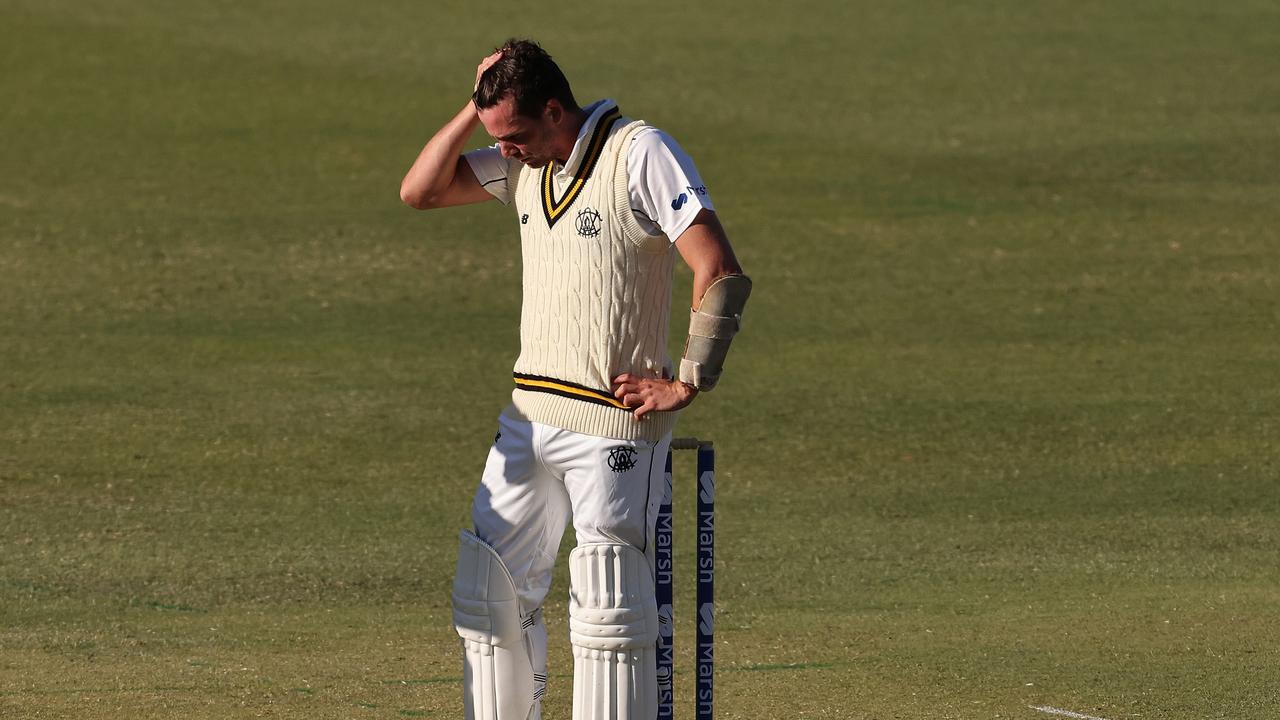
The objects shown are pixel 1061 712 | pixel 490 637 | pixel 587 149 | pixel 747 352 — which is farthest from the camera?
pixel 747 352

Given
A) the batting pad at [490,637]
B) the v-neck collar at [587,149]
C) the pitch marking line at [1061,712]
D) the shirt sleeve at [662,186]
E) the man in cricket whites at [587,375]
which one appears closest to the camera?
the shirt sleeve at [662,186]

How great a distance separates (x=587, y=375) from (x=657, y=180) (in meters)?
0.62

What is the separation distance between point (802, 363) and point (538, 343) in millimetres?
8431

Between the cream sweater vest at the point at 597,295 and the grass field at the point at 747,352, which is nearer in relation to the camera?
the cream sweater vest at the point at 597,295

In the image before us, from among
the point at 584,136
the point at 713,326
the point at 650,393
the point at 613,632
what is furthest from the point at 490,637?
the point at 584,136

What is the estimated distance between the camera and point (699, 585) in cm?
599

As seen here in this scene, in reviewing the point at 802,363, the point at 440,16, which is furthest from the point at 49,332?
the point at 440,16

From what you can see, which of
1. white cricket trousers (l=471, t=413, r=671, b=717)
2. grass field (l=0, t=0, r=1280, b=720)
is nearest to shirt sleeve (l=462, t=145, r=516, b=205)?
white cricket trousers (l=471, t=413, r=671, b=717)

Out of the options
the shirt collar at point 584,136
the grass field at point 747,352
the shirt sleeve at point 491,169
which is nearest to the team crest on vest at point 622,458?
the shirt collar at point 584,136

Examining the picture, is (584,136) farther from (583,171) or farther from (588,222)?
(588,222)

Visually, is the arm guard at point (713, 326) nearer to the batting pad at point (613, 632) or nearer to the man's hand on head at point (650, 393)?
the man's hand on head at point (650, 393)

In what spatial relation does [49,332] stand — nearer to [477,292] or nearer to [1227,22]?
[477,292]

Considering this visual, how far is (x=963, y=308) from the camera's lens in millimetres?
15711

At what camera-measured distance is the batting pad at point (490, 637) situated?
19.4ft
